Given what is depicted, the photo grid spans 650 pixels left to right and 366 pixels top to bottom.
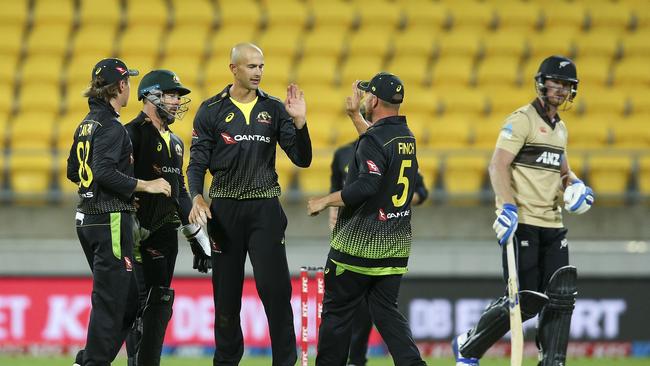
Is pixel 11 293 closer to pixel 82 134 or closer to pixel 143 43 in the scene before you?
pixel 82 134

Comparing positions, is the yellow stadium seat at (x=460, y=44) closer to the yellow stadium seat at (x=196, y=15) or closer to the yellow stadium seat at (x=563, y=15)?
the yellow stadium seat at (x=563, y=15)

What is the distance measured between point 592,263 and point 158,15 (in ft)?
24.1

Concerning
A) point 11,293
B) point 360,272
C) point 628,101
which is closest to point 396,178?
point 360,272

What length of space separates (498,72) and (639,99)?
5.93 ft

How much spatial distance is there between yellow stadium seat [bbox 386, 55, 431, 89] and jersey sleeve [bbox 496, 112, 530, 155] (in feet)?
22.0

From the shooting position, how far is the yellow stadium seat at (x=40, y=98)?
1401 centimetres

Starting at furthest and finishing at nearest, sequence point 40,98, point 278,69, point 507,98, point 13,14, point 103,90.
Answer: point 13,14 → point 278,69 → point 507,98 → point 40,98 → point 103,90

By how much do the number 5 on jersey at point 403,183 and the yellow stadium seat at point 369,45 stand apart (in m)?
7.77

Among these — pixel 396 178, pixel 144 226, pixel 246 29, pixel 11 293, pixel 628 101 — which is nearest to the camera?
pixel 396 178

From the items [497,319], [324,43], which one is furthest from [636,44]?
[497,319]

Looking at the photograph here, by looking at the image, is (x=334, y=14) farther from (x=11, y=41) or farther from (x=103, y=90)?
(x=103, y=90)

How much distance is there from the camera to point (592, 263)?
1109 cm

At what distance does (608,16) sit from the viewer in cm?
1575

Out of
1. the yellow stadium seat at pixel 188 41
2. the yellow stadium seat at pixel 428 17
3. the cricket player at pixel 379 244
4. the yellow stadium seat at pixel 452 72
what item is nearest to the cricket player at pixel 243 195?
the cricket player at pixel 379 244
